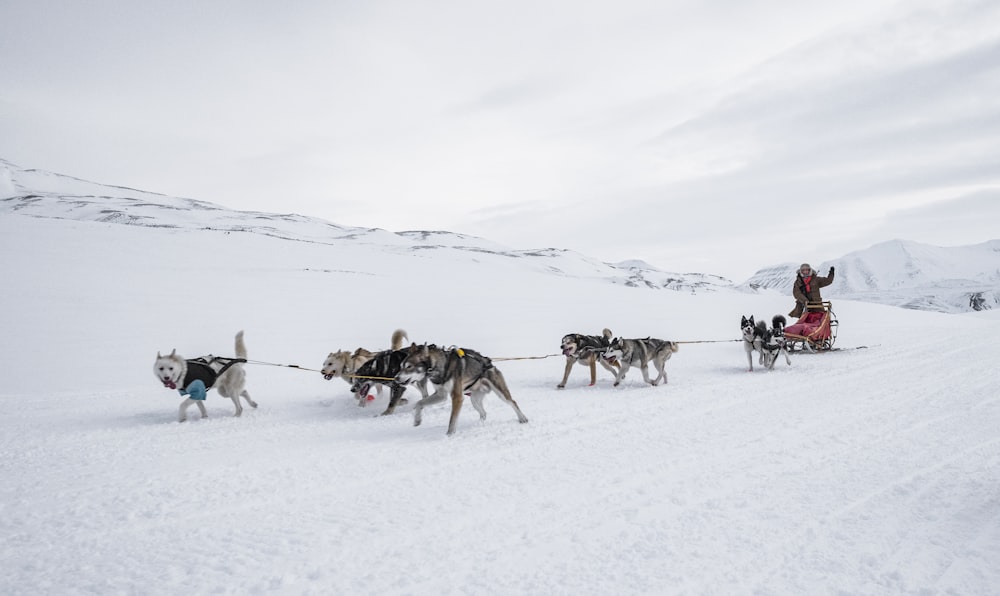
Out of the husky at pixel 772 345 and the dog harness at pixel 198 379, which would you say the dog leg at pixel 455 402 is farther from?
the husky at pixel 772 345

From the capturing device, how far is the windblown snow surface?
283cm

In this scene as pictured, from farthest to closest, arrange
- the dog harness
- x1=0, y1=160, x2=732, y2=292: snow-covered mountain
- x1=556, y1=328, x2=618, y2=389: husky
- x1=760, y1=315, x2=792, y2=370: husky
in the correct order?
x1=0, y1=160, x2=732, y2=292: snow-covered mountain < x1=760, y1=315, x2=792, y2=370: husky < x1=556, y1=328, x2=618, y2=389: husky < the dog harness

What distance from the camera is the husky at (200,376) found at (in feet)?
20.3

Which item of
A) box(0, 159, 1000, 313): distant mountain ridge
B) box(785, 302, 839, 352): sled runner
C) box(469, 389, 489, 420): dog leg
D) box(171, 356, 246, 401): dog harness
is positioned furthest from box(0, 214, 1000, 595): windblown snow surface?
box(0, 159, 1000, 313): distant mountain ridge

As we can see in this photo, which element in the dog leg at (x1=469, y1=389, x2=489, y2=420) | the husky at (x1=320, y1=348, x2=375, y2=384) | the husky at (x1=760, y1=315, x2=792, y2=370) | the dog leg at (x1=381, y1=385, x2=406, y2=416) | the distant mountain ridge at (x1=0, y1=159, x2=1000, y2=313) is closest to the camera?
the dog leg at (x1=469, y1=389, x2=489, y2=420)

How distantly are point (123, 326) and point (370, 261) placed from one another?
19.5 metres

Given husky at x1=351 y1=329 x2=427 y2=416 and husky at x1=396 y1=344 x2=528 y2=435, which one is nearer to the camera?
husky at x1=396 y1=344 x2=528 y2=435

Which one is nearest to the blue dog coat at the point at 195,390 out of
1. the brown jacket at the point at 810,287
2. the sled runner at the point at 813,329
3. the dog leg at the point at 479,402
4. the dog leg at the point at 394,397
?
the dog leg at the point at 394,397

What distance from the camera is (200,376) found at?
21.1ft

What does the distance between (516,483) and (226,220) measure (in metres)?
77.7

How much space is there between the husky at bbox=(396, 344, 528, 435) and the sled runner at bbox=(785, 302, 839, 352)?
830cm

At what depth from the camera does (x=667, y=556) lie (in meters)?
2.94

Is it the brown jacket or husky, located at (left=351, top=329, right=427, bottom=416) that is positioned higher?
the brown jacket

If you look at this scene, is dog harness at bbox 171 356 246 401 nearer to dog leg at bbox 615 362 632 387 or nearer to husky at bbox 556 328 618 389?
husky at bbox 556 328 618 389
